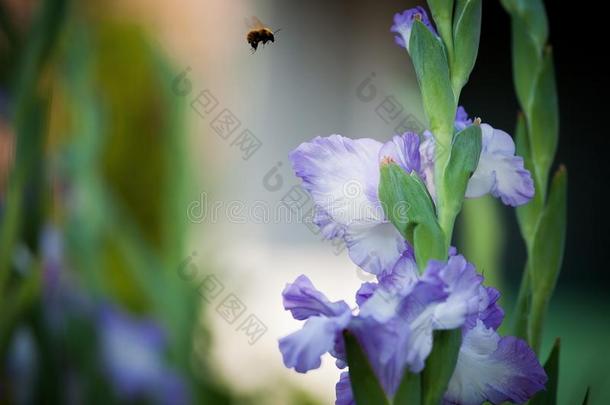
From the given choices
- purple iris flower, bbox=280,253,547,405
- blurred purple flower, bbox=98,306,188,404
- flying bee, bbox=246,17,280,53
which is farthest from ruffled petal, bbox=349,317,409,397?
blurred purple flower, bbox=98,306,188,404

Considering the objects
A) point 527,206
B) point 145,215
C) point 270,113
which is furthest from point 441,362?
point 270,113

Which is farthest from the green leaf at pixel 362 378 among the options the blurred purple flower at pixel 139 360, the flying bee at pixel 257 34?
the blurred purple flower at pixel 139 360

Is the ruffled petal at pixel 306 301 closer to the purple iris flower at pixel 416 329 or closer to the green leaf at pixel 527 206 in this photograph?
the purple iris flower at pixel 416 329

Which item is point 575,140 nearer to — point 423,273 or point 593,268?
point 593,268

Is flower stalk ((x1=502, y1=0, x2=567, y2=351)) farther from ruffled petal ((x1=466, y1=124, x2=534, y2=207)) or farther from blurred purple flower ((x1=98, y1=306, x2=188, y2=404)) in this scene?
blurred purple flower ((x1=98, y1=306, x2=188, y2=404))

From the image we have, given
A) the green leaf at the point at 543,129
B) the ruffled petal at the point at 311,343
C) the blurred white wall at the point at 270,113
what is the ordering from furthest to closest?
the blurred white wall at the point at 270,113 → the green leaf at the point at 543,129 → the ruffled petal at the point at 311,343

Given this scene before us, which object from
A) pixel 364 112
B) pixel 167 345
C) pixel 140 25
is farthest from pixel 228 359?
pixel 364 112
